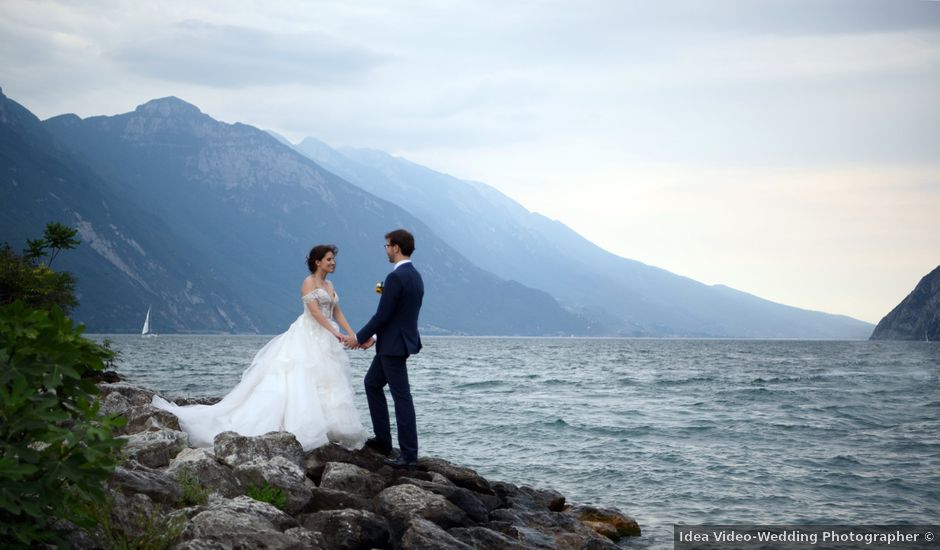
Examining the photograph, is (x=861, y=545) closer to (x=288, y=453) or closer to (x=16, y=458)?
(x=288, y=453)

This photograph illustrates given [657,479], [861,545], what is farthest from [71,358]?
[657,479]

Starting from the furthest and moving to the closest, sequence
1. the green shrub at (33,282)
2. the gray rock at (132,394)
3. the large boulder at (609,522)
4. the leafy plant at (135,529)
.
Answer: the green shrub at (33,282), the gray rock at (132,394), the large boulder at (609,522), the leafy plant at (135,529)

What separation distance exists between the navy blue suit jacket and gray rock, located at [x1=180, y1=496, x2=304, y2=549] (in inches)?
124

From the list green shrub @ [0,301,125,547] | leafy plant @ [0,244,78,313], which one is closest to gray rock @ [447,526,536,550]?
green shrub @ [0,301,125,547]

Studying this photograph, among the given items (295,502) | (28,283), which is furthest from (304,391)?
(28,283)

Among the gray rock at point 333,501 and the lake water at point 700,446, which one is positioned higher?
the gray rock at point 333,501

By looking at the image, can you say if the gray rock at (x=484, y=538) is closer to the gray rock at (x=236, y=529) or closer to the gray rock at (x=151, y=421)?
the gray rock at (x=236, y=529)

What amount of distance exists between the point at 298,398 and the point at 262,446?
1.19 metres

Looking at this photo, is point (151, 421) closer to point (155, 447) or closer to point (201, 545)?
point (155, 447)

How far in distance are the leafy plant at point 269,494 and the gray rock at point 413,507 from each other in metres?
1.16

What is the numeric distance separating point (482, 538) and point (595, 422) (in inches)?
875

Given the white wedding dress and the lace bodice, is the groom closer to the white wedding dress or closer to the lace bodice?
the white wedding dress

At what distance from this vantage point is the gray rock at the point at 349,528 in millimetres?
9031

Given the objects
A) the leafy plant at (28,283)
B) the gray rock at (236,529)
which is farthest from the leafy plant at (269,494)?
the leafy plant at (28,283)
